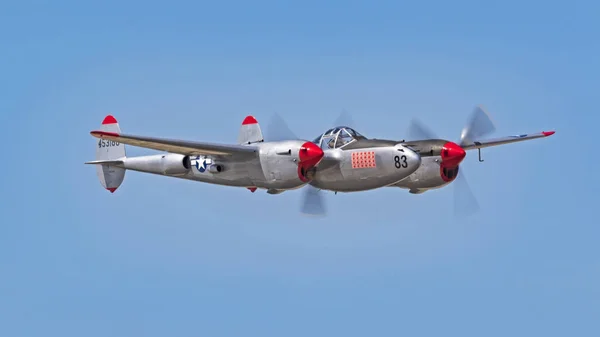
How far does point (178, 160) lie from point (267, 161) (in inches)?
253

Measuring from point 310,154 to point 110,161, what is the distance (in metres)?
14.0

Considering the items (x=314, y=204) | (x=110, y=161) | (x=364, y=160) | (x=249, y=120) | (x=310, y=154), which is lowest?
(x=314, y=204)

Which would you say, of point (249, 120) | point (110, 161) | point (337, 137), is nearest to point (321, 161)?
point (337, 137)

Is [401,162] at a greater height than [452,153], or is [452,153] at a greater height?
[452,153]

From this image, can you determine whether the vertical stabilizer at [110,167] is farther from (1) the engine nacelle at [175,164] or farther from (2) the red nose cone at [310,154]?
(2) the red nose cone at [310,154]

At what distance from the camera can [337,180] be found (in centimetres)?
5262

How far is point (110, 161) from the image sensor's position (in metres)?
60.0

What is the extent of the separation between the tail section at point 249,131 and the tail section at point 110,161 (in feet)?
21.9

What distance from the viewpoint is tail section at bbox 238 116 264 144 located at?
190ft

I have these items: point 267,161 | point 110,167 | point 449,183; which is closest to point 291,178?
point 267,161

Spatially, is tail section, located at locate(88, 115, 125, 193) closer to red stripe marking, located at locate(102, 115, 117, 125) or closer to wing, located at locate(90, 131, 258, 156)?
red stripe marking, located at locate(102, 115, 117, 125)

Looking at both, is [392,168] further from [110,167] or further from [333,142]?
[110,167]

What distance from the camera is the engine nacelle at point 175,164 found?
5597cm

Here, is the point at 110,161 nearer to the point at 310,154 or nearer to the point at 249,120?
the point at 249,120
